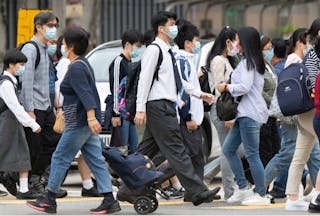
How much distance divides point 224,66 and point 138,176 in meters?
1.73

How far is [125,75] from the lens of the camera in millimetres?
13234

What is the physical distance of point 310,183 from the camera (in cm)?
1294

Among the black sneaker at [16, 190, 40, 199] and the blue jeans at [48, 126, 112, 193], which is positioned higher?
the blue jeans at [48, 126, 112, 193]

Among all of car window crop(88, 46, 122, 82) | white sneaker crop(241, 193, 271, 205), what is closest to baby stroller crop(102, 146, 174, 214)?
white sneaker crop(241, 193, 271, 205)

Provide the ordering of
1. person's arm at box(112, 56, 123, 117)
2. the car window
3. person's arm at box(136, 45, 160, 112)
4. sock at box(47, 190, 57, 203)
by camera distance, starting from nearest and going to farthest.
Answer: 1. sock at box(47, 190, 57, 203)
2. person's arm at box(136, 45, 160, 112)
3. person's arm at box(112, 56, 123, 117)
4. the car window

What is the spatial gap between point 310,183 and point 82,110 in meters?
3.02

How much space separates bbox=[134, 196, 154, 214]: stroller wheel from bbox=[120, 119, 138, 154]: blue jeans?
232cm

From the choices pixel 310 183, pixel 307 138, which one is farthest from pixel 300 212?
pixel 310 183

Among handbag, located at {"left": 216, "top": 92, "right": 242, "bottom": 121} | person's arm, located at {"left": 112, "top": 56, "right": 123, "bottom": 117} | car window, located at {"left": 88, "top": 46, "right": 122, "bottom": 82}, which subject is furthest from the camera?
car window, located at {"left": 88, "top": 46, "right": 122, "bottom": 82}

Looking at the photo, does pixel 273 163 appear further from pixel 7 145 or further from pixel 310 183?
pixel 7 145

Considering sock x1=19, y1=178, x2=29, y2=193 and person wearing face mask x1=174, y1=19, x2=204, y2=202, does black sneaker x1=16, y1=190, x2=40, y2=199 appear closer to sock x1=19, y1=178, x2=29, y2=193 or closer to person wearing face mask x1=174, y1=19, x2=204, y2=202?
sock x1=19, y1=178, x2=29, y2=193

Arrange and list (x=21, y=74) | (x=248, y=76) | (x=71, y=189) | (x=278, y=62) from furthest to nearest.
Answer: (x=71, y=189)
(x=278, y=62)
(x=21, y=74)
(x=248, y=76)

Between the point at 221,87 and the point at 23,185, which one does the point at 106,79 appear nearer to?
the point at 23,185

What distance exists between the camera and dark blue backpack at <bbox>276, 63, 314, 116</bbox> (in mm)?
11305
